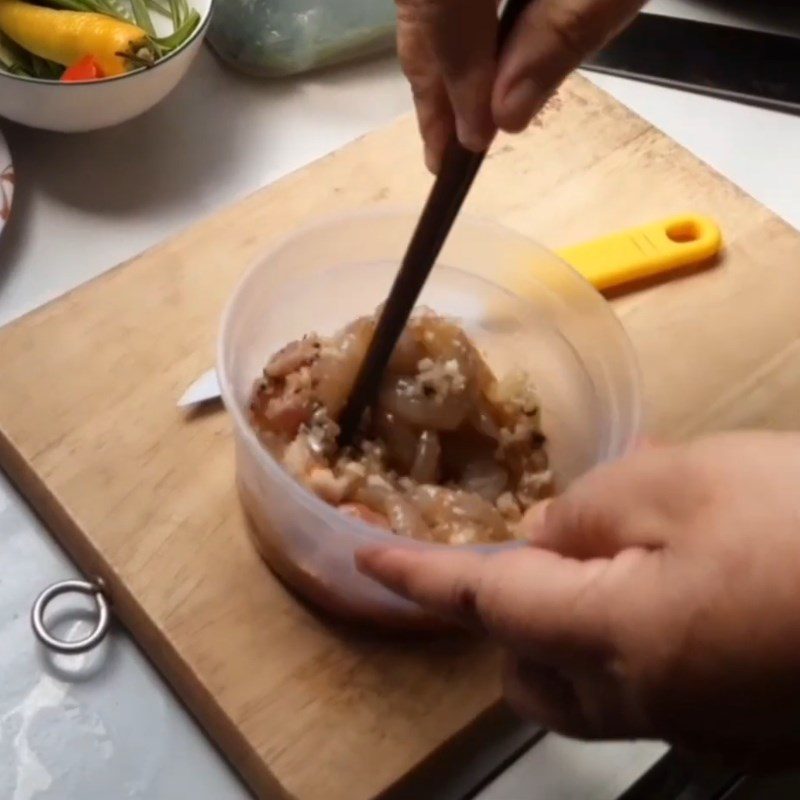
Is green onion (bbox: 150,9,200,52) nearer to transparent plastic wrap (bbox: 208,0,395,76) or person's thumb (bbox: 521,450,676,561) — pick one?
transparent plastic wrap (bbox: 208,0,395,76)

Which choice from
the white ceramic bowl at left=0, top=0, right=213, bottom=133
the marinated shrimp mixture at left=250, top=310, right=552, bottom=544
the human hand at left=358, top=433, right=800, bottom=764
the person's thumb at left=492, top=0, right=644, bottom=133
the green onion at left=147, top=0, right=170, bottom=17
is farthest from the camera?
the green onion at left=147, top=0, right=170, bottom=17

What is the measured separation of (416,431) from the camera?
23.5 inches

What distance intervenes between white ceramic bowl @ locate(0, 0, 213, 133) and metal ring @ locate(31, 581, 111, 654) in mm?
308

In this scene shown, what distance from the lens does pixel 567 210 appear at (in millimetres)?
771

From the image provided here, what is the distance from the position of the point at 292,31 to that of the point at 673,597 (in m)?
0.62

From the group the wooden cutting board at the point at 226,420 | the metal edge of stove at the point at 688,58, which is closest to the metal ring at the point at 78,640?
the wooden cutting board at the point at 226,420

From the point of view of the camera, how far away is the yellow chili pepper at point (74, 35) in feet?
2.46

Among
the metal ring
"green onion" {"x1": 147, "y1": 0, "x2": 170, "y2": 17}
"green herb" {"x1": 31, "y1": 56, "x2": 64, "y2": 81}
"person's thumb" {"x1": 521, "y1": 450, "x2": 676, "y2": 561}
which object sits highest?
"person's thumb" {"x1": 521, "y1": 450, "x2": 676, "y2": 561}

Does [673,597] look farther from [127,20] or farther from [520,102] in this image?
[127,20]

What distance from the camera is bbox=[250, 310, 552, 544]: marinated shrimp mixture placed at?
22.3 inches

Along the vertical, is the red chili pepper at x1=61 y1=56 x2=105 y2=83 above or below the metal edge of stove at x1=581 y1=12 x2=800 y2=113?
above

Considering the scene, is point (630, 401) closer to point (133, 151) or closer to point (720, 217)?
point (720, 217)

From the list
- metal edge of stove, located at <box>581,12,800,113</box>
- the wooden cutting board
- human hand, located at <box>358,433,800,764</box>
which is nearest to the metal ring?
the wooden cutting board

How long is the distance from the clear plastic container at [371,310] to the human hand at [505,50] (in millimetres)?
162
